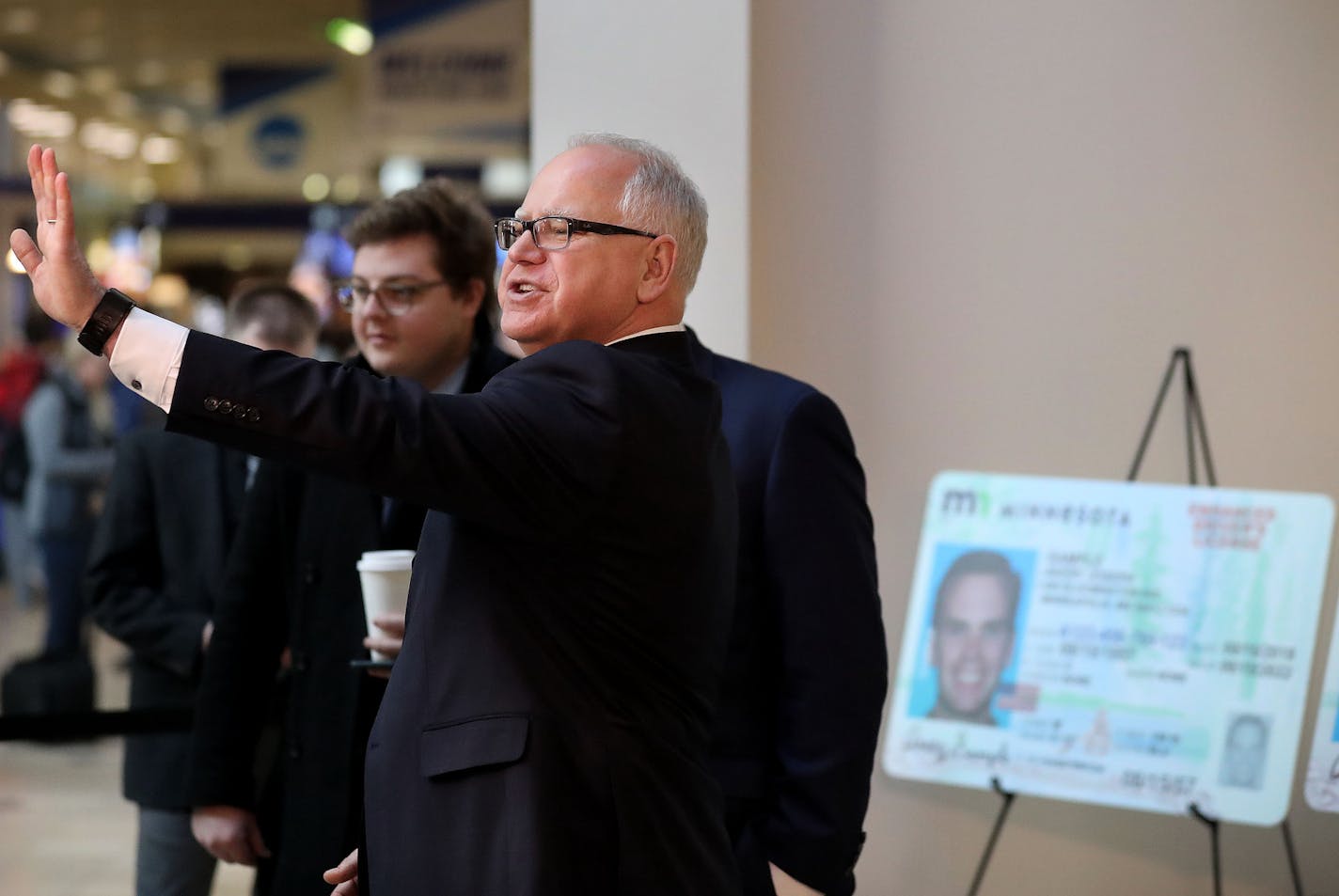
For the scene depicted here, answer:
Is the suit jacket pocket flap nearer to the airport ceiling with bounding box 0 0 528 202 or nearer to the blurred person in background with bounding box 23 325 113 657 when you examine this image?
the blurred person in background with bounding box 23 325 113 657

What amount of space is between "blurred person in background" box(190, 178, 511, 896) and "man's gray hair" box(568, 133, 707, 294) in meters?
0.75

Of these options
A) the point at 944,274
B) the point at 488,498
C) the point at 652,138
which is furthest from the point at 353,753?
the point at 944,274

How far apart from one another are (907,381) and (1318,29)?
3.75 ft

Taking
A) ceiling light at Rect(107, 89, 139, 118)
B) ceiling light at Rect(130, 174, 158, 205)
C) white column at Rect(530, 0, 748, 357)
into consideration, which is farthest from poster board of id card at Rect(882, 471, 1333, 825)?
ceiling light at Rect(130, 174, 158, 205)

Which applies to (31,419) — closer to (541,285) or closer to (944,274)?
(944,274)

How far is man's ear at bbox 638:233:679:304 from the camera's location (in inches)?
67.9

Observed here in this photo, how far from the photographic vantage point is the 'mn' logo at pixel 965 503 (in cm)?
325

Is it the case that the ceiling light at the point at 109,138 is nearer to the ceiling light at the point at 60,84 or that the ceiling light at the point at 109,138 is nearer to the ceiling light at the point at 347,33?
the ceiling light at the point at 60,84

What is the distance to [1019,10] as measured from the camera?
329 cm

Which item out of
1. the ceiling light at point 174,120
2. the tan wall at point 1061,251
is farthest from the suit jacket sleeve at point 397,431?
the ceiling light at point 174,120

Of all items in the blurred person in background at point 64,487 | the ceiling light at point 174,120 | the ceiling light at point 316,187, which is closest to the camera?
the blurred person in background at point 64,487

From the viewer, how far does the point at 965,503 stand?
10.7 feet

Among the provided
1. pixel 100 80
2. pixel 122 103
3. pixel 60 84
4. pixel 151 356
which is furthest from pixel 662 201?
pixel 122 103

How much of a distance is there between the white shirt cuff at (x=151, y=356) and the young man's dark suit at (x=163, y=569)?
167 cm
